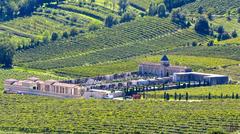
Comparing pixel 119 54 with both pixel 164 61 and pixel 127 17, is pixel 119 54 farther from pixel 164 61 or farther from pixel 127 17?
pixel 127 17

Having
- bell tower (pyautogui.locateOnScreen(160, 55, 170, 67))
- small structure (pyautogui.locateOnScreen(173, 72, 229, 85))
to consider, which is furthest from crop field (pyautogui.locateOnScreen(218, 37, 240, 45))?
small structure (pyautogui.locateOnScreen(173, 72, 229, 85))

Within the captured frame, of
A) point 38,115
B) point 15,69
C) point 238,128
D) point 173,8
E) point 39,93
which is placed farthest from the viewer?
point 173,8

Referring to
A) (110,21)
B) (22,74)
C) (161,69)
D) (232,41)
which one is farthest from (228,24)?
(22,74)

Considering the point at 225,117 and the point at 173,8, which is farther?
the point at 173,8

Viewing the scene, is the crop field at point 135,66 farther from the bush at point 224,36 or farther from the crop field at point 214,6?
the crop field at point 214,6

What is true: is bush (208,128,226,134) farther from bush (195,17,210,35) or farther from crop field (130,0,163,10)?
crop field (130,0,163,10)

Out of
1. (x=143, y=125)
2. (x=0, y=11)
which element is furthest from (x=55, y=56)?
(x=143, y=125)

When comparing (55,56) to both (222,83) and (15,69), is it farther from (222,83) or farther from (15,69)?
(222,83)

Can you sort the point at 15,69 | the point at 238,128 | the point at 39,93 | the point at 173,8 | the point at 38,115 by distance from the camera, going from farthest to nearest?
1. the point at 173,8
2. the point at 15,69
3. the point at 39,93
4. the point at 38,115
5. the point at 238,128
